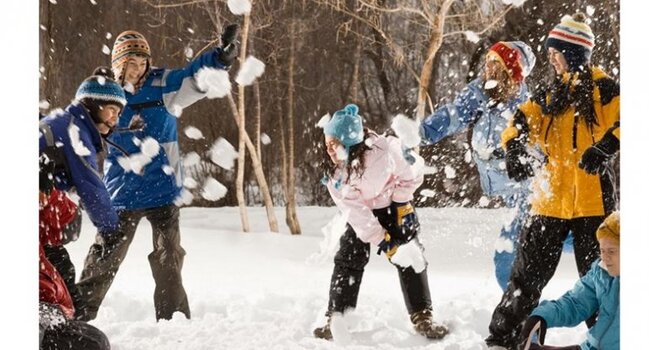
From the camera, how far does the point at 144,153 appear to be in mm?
2270

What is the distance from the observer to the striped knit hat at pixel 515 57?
6.95 ft

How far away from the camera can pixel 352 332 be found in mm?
2316

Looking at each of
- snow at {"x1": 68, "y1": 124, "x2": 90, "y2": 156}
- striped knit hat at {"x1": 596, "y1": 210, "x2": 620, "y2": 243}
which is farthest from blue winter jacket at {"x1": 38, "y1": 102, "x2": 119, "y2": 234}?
striped knit hat at {"x1": 596, "y1": 210, "x2": 620, "y2": 243}

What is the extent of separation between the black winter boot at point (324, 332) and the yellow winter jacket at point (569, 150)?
0.64 metres

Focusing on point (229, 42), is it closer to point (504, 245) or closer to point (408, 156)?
point (408, 156)

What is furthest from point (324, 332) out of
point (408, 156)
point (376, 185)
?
point (408, 156)

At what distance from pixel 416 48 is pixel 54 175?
989 mm

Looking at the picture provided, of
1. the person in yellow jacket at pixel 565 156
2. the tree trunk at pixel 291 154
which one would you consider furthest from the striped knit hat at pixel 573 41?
the tree trunk at pixel 291 154

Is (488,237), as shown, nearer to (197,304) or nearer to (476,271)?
(476,271)

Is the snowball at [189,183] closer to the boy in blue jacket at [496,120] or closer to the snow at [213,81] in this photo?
the snow at [213,81]

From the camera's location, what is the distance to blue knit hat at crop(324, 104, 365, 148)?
7.33 ft

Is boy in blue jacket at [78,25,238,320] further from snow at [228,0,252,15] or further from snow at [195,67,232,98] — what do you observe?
snow at [228,0,252,15]
